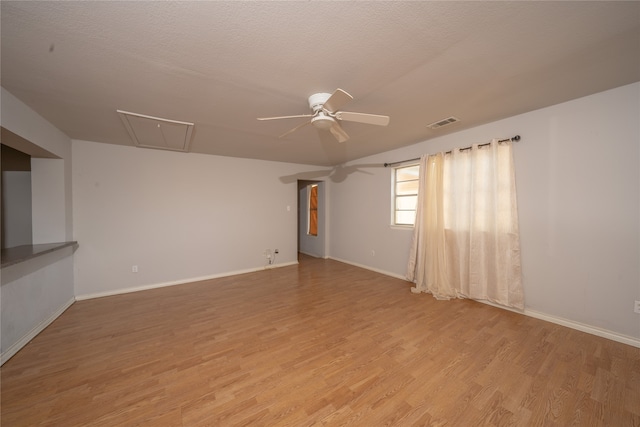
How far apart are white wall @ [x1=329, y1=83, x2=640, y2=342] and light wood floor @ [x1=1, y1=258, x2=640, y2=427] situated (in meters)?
0.35

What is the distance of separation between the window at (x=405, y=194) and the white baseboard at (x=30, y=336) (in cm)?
495

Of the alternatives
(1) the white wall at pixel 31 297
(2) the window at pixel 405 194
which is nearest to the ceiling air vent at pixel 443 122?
(2) the window at pixel 405 194

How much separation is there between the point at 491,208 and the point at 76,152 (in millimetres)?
5856

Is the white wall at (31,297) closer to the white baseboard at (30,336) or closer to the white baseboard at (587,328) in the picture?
the white baseboard at (30,336)

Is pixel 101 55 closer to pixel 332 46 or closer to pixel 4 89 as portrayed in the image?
pixel 4 89

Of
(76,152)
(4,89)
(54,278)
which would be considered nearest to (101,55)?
(4,89)

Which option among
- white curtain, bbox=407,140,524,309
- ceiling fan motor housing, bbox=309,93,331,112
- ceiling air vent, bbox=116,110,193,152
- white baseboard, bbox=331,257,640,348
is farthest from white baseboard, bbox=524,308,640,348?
ceiling air vent, bbox=116,110,193,152

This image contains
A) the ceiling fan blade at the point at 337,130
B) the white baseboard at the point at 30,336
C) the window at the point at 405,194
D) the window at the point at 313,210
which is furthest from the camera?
the window at the point at 313,210

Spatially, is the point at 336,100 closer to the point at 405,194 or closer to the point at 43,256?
the point at 405,194

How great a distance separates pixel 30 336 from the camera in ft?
7.31

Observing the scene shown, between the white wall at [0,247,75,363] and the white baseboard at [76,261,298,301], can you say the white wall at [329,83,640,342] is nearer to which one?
the white baseboard at [76,261,298,301]

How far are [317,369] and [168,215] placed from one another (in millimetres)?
3555

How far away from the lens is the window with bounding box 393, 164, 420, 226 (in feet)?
13.6

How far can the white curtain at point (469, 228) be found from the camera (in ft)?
9.02
